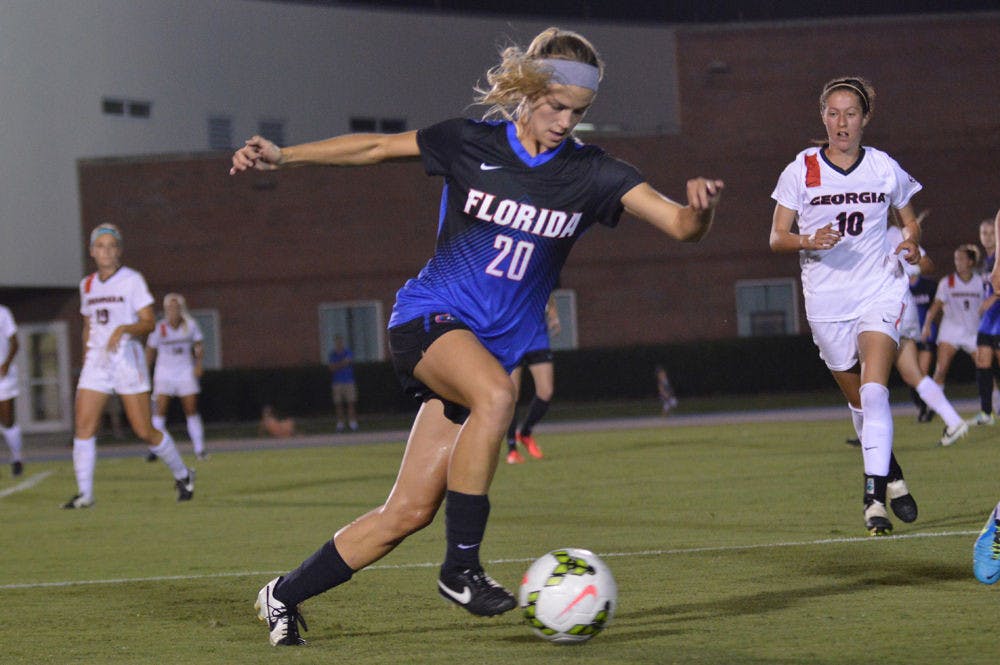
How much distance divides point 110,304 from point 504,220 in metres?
8.80

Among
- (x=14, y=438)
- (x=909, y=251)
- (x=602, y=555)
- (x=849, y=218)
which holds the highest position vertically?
(x=849, y=218)

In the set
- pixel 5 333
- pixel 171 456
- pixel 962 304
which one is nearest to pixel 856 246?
pixel 171 456

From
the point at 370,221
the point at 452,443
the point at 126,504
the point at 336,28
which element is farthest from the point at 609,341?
the point at 452,443

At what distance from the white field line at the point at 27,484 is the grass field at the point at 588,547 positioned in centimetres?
94

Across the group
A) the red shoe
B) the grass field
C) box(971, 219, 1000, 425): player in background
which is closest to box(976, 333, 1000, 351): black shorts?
box(971, 219, 1000, 425): player in background

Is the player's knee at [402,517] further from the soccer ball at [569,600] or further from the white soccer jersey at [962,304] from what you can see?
the white soccer jersey at [962,304]

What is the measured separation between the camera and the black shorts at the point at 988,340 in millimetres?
17531

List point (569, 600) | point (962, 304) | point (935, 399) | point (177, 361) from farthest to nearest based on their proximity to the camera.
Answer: point (177, 361)
point (962, 304)
point (935, 399)
point (569, 600)

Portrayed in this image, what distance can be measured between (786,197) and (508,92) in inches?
141

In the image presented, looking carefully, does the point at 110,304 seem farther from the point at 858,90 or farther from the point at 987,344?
the point at 987,344

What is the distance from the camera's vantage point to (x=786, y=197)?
886cm

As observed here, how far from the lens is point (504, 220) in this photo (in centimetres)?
567

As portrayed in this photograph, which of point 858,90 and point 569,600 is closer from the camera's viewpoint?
point 569,600

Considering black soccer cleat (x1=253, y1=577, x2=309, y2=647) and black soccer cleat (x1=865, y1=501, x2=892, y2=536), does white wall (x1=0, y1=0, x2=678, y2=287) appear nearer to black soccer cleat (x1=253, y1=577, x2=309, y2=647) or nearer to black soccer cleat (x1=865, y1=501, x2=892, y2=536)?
black soccer cleat (x1=865, y1=501, x2=892, y2=536)
